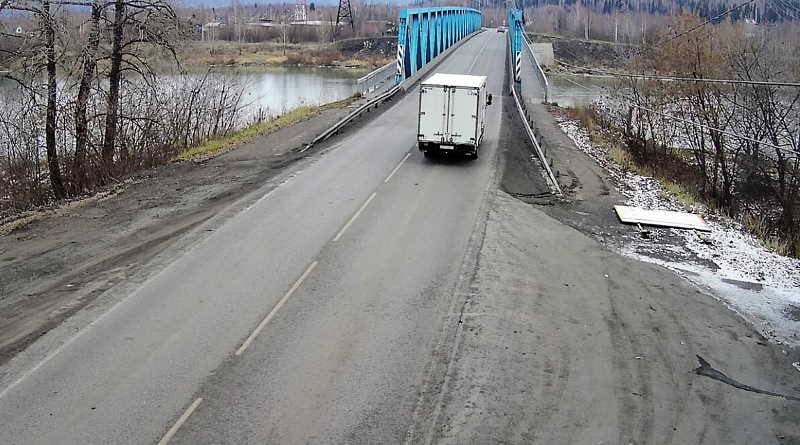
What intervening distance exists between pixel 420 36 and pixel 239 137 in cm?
2511

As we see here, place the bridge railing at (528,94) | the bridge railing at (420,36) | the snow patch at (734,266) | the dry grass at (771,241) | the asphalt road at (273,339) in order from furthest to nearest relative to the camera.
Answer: the bridge railing at (420,36), the bridge railing at (528,94), the dry grass at (771,241), the snow patch at (734,266), the asphalt road at (273,339)

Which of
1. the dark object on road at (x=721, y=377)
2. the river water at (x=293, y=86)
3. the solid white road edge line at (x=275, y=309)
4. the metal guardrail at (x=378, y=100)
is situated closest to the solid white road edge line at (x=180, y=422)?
the solid white road edge line at (x=275, y=309)

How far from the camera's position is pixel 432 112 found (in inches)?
907

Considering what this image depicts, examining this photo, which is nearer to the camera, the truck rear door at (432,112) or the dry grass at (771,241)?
the dry grass at (771,241)

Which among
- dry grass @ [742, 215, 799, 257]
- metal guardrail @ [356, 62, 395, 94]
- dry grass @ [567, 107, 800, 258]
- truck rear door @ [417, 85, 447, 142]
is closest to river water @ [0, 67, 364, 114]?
metal guardrail @ [356, 62, 395, 94]

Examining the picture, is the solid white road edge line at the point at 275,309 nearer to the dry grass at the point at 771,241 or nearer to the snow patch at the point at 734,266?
the snow patch at the point at 734,266

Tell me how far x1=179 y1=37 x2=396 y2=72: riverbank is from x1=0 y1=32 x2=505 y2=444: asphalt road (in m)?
68.3

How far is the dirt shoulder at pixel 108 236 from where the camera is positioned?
37.4ft

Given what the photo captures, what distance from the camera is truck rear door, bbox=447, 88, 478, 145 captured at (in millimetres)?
22734

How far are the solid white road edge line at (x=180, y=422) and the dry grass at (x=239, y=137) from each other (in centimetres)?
1645

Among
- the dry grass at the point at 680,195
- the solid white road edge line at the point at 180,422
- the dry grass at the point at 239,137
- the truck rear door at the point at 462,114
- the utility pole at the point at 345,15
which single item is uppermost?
the utility pole at the point at 345,15

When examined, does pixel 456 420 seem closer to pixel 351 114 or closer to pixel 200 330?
pixel 200 330

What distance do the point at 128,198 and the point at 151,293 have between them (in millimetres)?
7515

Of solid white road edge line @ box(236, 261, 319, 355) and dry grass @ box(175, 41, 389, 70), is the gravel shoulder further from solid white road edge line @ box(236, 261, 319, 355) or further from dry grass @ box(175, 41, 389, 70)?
dry grass @ box(175, 41, 389, 70)
